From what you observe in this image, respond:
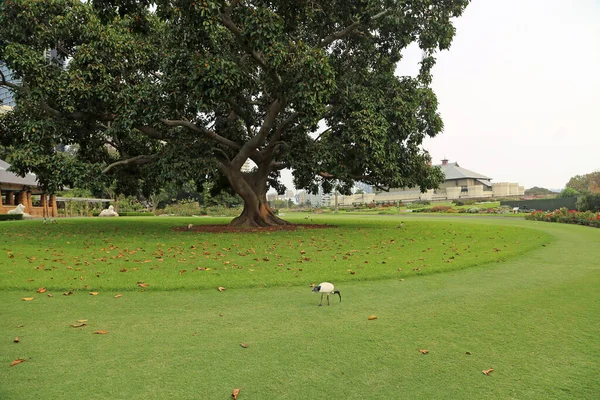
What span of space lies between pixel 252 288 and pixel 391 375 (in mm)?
4142

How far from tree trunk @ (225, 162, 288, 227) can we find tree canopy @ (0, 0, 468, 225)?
77 mm

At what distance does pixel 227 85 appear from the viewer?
1398cm

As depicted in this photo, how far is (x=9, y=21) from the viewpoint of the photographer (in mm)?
16469

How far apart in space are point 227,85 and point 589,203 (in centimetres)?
3297

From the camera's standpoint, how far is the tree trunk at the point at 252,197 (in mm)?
20219

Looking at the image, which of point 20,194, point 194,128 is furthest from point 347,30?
point 20,194

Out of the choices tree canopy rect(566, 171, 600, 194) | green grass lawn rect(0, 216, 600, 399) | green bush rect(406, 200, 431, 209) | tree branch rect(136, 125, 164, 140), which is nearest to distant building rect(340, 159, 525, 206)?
green bush rect(406, 200, 431, 209)

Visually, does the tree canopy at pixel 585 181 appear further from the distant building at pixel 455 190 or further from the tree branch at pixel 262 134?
the tree branch at pixel 262 134

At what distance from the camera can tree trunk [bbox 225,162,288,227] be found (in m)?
20.2

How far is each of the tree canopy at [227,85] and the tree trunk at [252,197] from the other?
77mm

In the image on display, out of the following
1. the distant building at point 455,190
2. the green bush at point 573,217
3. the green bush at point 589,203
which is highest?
the distant building at point 455,190

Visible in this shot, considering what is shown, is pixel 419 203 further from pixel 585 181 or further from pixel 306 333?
pixel 306 333

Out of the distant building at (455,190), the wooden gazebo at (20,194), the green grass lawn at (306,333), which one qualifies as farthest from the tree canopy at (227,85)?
the distant building at (455,190)

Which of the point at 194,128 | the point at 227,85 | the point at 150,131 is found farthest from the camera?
the point at 150,131
